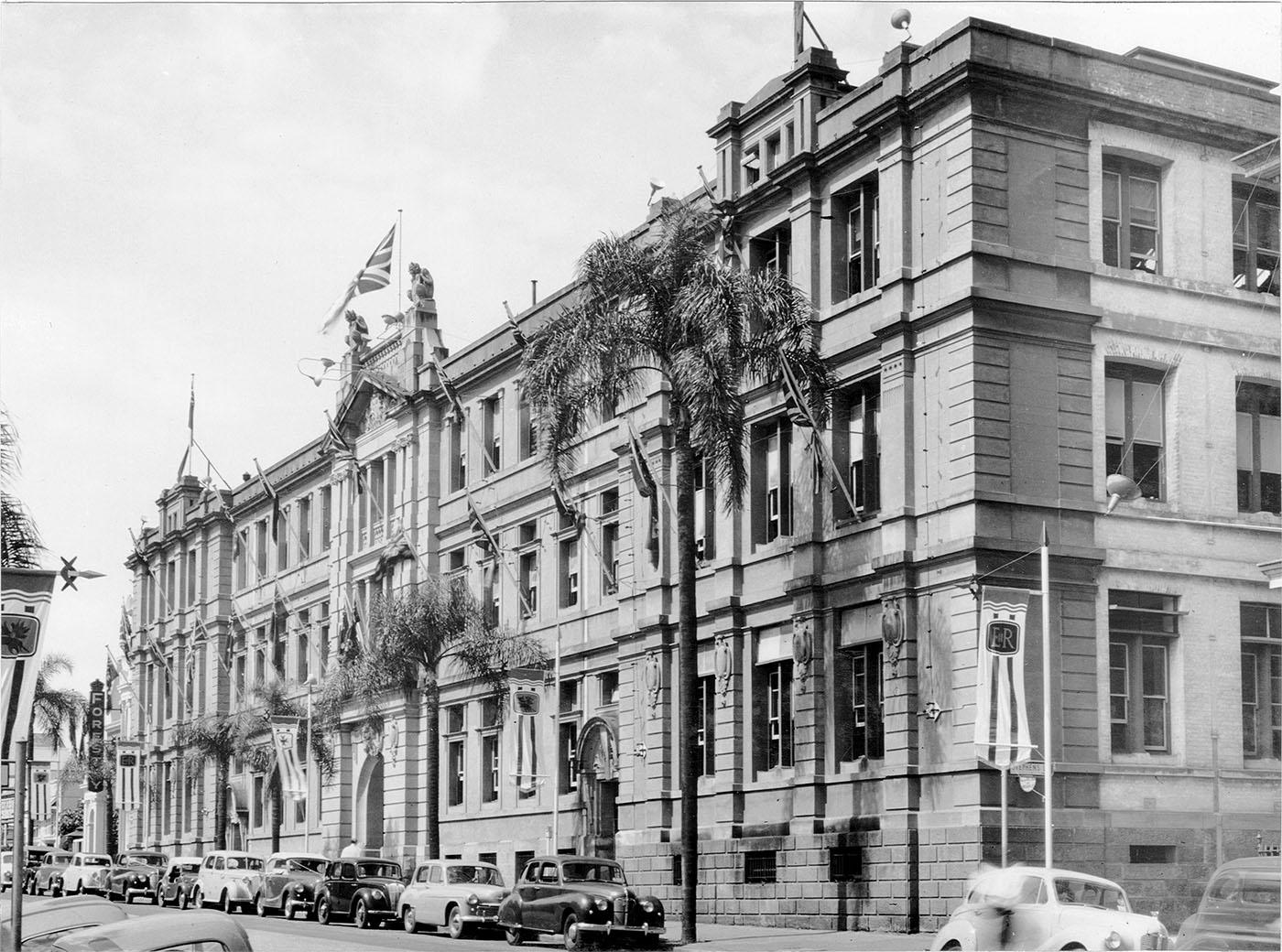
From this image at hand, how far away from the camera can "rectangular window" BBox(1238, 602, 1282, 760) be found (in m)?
25.8

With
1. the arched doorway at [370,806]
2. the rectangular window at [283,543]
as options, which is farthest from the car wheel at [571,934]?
the rectangular window at [283,543]

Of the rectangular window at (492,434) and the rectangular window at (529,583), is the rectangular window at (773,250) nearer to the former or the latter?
the rectangular window at (529,583)

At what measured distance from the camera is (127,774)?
3398 inches

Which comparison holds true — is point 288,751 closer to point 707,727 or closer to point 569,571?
point 569,571

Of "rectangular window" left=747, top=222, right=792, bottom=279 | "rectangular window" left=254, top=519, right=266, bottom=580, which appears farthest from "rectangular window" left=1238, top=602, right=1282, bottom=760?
"rectangular window" left=254, top=519, right=266, bottom=580

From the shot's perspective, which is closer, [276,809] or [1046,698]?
[1046,698]

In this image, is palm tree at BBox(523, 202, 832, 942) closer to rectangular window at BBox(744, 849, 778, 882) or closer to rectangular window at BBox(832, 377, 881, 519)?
rectangular window at BBox(832, 377, 881, 519)

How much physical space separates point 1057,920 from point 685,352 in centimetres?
1588

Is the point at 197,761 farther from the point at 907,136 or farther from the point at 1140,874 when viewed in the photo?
the point at 1140,874

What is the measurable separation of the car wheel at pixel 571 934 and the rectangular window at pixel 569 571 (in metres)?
18.5

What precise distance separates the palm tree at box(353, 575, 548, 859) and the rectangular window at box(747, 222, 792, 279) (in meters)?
13.9

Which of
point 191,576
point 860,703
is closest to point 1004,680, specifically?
point 860,703

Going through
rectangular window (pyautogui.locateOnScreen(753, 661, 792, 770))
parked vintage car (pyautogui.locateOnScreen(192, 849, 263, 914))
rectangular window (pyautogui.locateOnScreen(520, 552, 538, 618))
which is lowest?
parked vintage car (pyautogui.locateOnScreen(192, 849, 263, 914))

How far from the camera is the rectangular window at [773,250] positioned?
40.4 m
